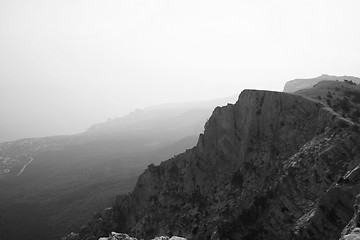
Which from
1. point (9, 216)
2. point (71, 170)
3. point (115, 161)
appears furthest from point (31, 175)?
point (9, 216)

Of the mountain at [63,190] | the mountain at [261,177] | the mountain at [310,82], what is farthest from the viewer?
A: the mountain at [310,82]

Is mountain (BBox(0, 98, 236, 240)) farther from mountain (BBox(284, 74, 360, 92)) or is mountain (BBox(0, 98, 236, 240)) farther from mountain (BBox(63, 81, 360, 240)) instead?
mountain (BBox(284, 74, 360, 92))

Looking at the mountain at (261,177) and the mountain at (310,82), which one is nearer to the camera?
the mountain at (261,177)

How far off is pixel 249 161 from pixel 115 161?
146m

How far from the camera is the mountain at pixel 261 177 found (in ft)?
93.7

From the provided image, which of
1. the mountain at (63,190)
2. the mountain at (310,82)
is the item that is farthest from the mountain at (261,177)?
the mountain at (310,82)

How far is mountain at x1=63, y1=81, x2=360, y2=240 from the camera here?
28.5m

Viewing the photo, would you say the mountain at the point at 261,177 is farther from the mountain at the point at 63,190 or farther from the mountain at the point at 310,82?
the mountain at the point at 310,82

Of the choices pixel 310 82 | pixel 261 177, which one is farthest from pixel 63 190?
pixel 261 177

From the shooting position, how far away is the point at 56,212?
4284 inches

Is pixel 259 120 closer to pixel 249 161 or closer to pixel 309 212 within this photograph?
pixel 249 161

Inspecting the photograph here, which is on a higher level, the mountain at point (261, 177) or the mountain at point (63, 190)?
the mountain at point (261, 177)

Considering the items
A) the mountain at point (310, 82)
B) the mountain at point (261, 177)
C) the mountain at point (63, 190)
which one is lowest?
the mountain at point (63, 190)

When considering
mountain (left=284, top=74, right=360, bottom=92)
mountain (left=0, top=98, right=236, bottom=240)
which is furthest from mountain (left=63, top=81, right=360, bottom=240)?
mountain (left=284, top=74, right=360, bottom=92)
